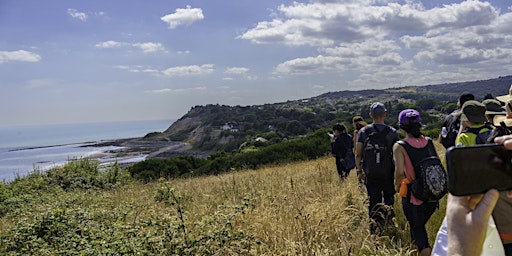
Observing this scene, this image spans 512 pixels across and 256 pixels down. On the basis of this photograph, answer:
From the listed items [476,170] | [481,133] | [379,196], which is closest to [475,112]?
[481,133]

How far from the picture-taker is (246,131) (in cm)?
9250

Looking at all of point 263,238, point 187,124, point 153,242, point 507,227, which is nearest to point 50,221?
point 153,242

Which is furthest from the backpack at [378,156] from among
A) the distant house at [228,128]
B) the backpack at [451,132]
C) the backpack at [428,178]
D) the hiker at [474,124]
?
the distant house at [228,128]

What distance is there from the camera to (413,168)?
3775 mm

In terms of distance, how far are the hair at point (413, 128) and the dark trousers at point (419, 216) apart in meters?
0.70

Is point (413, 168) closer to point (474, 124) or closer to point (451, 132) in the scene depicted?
point (474, 124)

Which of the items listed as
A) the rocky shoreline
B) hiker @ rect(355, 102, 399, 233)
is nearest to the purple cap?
hiker @ rect(355, 102, 399, 233)

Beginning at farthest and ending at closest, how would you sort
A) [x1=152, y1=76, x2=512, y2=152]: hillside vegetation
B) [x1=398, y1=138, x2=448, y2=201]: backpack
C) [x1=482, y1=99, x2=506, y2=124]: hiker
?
[x1=152, y1=76, x2=512, y2=152]: hillside vegetation → [x1=482, y1=99, x2=506, y2=124]: hiker → [x1=398, y1=138, x2=448, y2=201]: backpack

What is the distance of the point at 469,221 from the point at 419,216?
115 inches

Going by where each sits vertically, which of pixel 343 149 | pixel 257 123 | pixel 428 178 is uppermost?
pixel 428 178

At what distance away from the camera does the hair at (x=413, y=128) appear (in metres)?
3.86

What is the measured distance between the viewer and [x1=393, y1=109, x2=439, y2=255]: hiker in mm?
3775

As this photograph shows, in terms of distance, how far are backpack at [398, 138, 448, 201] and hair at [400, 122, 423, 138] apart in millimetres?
213

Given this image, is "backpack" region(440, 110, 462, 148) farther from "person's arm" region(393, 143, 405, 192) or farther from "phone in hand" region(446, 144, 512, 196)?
"phone in hand" region(446, 144, 512, 196)
